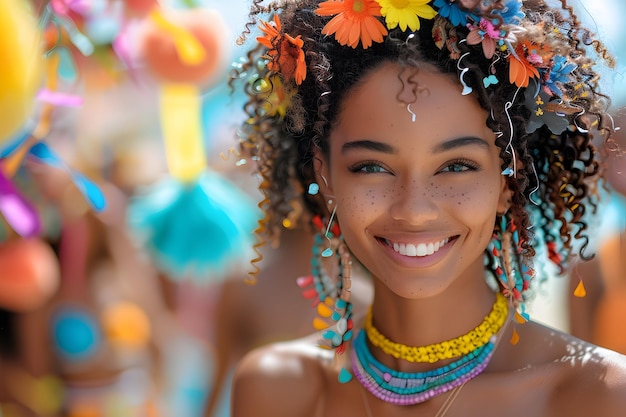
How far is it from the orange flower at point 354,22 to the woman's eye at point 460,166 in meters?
0.32

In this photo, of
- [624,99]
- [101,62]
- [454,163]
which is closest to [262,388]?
[454,163]

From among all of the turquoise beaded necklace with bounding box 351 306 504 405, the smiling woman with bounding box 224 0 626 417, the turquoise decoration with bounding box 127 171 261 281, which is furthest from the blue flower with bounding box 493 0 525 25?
the turquoise decoration with bounding box 127 171 261 281

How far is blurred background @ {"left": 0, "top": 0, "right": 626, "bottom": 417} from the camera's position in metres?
2.69

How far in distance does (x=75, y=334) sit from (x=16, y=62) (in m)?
1.84

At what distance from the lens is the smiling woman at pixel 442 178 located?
1.93m

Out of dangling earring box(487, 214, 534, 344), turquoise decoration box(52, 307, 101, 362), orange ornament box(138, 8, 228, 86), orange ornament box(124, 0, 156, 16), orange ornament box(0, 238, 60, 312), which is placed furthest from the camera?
turquoise decoration box(52, 307, 101, 362)

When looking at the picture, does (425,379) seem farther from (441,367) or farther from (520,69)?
(520,69)

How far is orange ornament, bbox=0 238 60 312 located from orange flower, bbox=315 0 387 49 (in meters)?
1.73

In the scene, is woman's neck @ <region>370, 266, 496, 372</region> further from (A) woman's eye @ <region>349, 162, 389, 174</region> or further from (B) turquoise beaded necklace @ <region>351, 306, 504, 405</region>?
(A) woman's eye @ <region>349, 162, 389, 174</region>

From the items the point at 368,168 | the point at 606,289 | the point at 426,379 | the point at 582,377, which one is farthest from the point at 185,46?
the point at 606,289

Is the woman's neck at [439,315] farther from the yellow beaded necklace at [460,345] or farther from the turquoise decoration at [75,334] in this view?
the turquoise decoration at [75,334]

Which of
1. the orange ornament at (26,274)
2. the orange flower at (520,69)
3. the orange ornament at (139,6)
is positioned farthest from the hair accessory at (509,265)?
the orange ornament at (26,274)

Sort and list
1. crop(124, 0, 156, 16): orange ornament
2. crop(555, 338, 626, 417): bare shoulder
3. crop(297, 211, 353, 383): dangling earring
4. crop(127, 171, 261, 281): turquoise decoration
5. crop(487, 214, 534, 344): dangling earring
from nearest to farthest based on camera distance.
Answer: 1. crop(555, 338, 626, 417): bare shoulder
2. crop(487, 214, 534, 344): dangling earring
3. crop(297, 211, 353, 383): dangling earring
4. crop(124, 0, 156, 16): orange ornament
5. crop(127, 171, 261, 281): turquoise decoration

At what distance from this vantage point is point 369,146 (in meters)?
1.98
